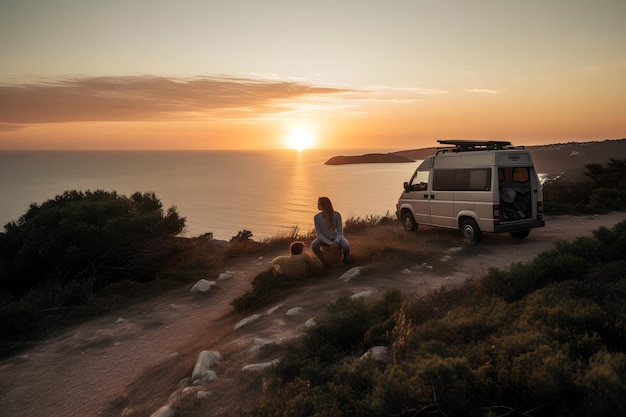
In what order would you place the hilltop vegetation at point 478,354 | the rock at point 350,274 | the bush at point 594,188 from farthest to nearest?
the bush at point 594,188
the rock at point 350,274
the hilltop vegetation at point 478,354

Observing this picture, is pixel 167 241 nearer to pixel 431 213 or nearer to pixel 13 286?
pixel 13 286

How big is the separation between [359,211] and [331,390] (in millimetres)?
59492

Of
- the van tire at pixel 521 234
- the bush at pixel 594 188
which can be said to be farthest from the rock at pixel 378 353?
the bush at pixel 594 188

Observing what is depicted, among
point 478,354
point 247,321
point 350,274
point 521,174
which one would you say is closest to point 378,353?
point 478,354

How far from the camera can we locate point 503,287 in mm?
6852

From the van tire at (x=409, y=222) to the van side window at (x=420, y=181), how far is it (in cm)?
101

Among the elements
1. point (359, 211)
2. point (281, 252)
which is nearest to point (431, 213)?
point (281, 252)

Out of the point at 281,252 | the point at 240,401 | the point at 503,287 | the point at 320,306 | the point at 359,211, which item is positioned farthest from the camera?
the point at 359,211

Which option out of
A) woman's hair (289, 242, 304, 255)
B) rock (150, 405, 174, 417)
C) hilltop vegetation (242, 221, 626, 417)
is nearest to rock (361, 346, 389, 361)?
hilltop vegetation (242, 221, 626, 417)

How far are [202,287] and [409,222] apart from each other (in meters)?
7.93

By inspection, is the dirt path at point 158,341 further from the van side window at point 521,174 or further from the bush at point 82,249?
the bush at point 82,249

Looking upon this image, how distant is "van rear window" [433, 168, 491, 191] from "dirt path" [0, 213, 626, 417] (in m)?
1.87

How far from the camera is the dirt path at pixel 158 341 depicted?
6.72 m

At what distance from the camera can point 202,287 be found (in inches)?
485
